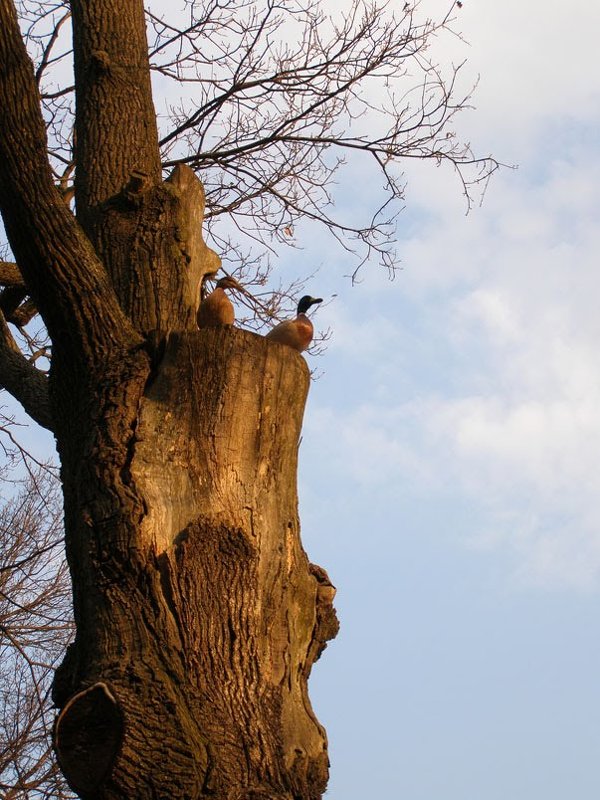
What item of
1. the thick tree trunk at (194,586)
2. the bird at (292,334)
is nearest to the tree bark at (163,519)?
the thick tree trunk at (194,586)

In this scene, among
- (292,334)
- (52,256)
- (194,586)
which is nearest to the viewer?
(194,586)

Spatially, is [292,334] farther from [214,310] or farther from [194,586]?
[194,586]

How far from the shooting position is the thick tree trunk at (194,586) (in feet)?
10.5

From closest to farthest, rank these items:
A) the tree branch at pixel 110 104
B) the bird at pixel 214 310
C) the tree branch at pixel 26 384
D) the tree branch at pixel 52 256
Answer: the tree branch at pixel 52 256
the tree branch at pixel 110 104
the tree branch at pixel 26 384
the bird at pixel 214 310

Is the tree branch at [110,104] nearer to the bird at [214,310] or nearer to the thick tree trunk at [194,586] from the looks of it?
the bird at [214,310]

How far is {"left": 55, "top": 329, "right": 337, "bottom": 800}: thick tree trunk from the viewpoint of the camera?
10.5ft

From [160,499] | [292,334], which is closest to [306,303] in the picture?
[292,334]

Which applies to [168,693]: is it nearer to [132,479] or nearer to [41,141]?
[132,479]

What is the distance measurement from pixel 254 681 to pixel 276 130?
4685 millimetres

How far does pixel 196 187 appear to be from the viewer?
15.9 ft

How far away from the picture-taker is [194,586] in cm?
346

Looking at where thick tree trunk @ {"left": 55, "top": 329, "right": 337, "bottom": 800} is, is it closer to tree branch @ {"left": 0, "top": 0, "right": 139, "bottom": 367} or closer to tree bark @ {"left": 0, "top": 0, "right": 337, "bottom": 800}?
tree bark @ {"left": 0, "top": 0, "right": 337, "bottom": 800}

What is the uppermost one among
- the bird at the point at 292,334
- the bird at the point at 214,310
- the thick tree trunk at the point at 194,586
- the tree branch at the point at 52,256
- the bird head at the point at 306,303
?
the bird head at the point at 306,303

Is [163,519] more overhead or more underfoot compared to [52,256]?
more underfoot
